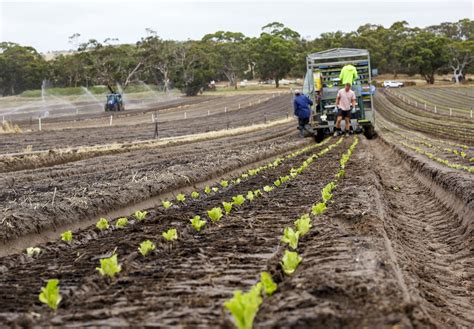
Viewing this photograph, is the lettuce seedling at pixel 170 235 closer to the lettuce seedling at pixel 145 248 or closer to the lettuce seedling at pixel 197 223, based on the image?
the lettuce seedling at pixel 145 248

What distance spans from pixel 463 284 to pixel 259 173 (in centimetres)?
739

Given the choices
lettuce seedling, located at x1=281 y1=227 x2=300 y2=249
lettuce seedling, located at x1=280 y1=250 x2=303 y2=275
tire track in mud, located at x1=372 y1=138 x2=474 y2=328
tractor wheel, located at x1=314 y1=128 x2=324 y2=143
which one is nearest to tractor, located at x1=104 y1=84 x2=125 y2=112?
tractor wheel, located at x1=314 y1=128 x2=324 y2=143

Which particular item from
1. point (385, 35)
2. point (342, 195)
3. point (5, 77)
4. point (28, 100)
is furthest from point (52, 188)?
point (385, 35)

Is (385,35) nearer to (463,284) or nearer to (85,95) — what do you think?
(85,95)

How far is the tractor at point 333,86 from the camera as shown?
23297 mm

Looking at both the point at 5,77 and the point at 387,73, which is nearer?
the point at 5,77

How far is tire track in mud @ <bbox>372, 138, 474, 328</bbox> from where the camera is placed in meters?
5.12

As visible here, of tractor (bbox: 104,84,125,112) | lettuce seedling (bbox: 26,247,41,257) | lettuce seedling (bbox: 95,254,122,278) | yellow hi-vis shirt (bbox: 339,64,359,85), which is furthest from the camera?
tractor (bbox: 104,84,125,112)

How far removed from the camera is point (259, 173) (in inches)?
527

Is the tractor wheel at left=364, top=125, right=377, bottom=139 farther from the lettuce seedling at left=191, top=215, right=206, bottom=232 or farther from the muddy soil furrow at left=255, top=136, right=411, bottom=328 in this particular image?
the lettuce seedling at left=191, top=215, right=206, bottom=232

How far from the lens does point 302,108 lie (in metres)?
23.7

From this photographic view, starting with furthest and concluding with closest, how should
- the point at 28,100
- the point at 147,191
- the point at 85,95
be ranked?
the point at 85,95 → the point at 28,100 → the point at 147,191

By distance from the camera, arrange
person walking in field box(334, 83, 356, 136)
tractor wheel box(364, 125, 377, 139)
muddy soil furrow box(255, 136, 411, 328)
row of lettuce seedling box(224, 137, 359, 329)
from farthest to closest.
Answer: tractor wheel box(364, 125, 377, 139), person walking in field box(334, 83, 356, 136), muddy soil furrow box(255, 136, 411, 328), row of lettuce seedling box(224, 137, 359, 329)

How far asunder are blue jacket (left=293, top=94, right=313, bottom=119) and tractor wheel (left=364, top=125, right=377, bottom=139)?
8.23 feet
